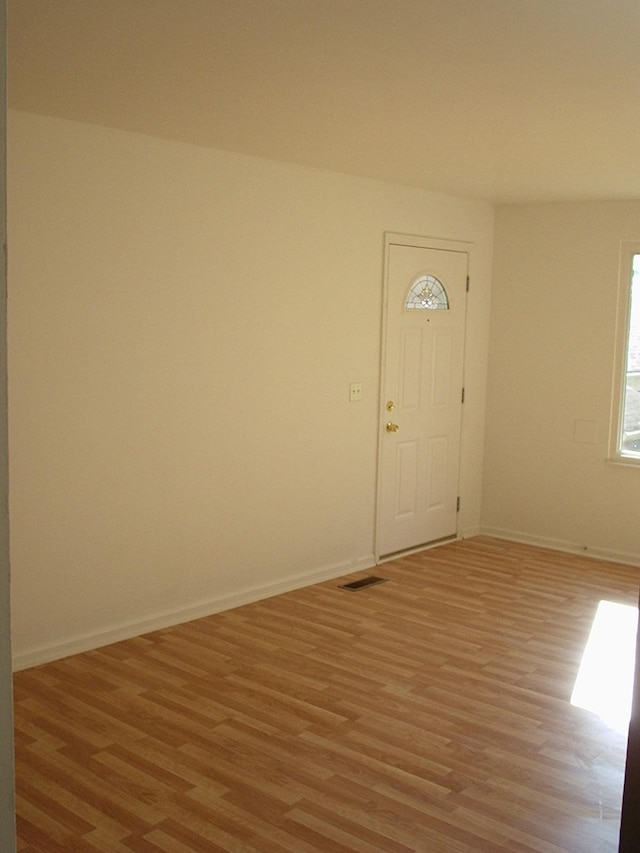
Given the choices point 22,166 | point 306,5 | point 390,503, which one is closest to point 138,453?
point 22,166

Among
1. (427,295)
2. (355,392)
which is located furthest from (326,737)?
(427,295)

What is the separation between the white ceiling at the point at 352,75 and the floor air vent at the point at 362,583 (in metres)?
2.57

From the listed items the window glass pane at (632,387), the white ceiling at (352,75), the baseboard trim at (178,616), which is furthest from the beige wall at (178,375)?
the window glass pane at (632,387)

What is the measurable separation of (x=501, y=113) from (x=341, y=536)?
2.99m

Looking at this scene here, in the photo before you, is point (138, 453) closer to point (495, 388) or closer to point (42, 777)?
point (42, 777)

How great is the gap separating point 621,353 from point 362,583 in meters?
2.53

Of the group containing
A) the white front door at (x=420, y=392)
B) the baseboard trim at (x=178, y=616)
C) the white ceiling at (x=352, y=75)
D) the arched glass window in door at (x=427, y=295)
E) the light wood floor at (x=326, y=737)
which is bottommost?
the light wood floor at (x=326, y=737)

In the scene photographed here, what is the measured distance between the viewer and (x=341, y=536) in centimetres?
580

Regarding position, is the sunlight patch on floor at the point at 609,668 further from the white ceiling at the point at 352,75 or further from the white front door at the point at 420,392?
the white ceiling at the point at 352,75

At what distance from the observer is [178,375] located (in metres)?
4.65

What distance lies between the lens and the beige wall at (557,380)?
634 centimetres

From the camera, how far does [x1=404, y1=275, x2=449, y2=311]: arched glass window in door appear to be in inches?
240

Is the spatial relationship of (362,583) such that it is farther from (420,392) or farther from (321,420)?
(420,392)

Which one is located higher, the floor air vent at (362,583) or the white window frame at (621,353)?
the white window frame at (621,353)
